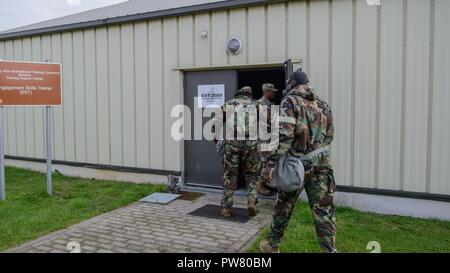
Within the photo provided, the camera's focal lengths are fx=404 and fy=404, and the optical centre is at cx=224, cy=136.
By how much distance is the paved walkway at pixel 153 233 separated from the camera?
4.55 meters

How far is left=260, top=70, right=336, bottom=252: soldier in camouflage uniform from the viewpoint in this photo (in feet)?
12.5

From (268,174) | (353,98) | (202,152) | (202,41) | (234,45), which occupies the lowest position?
(202,152)

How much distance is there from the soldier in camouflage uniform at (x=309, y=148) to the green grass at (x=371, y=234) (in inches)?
22.9

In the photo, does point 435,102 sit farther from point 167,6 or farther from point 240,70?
point 167,6

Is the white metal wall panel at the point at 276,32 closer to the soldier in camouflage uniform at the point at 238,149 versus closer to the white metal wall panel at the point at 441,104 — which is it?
the soldier in camouflage uniform at the point at 238,149

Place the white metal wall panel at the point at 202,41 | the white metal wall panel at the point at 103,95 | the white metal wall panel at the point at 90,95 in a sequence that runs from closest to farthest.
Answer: the white metal wall panel at the point at 202,41
the white metal wall panel at the point at 103,95
the white metal wall panel at the point at 90,95

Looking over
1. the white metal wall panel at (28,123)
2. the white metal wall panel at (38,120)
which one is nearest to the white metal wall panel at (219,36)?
the white metal wall panel at (38,120)

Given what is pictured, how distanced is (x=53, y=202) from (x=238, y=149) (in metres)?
3.20

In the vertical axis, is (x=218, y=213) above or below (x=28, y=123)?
below

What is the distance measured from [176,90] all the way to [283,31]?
2232 mm

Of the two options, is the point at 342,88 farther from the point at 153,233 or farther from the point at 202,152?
the point at 153,233

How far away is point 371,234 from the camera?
4.97m

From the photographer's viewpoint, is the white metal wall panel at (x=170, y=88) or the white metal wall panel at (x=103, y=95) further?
the white metal wall panel at (x=103, y=95)

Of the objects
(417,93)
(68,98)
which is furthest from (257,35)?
(68,98)
